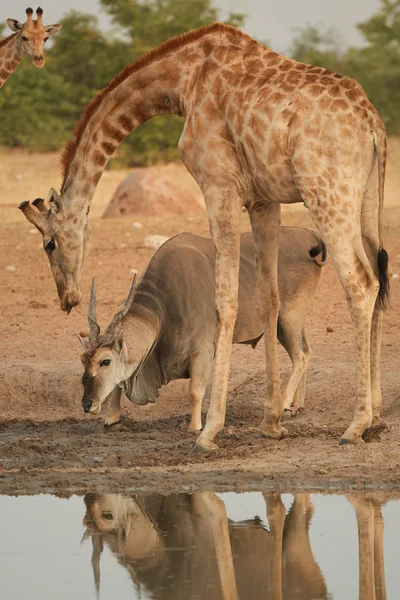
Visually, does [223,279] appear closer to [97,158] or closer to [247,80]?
[247,80]

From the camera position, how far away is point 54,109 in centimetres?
3247

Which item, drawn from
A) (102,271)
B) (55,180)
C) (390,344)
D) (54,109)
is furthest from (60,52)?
(390,344)

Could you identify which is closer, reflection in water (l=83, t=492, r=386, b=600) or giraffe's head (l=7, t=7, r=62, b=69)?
reflection in water (l=83, t=492, r=386, b=600)

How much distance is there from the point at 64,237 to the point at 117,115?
35.9 inches

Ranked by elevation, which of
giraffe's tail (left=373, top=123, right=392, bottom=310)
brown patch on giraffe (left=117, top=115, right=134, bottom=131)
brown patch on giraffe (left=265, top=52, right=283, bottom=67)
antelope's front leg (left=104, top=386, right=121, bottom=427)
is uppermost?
brown patch on giraffe (left=265, top=52, right=283, bottom=67)

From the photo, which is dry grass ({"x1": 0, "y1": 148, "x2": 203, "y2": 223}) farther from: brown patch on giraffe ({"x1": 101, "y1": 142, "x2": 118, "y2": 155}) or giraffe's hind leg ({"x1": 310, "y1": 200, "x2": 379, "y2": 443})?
giraffe's hind leg ({"x1": 310, "y1": 200, "x2": 379, "y2": 443})

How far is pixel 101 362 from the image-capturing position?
8320 mm

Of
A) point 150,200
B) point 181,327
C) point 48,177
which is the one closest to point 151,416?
point 181,327

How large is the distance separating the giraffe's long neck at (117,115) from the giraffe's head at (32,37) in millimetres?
7827

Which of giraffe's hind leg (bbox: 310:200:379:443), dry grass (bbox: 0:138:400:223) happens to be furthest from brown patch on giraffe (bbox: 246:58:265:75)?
dry grass (bbox: 0:138:400:223)

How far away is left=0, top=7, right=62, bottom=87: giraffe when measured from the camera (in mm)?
16266

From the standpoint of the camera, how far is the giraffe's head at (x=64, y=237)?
8703 millimetres

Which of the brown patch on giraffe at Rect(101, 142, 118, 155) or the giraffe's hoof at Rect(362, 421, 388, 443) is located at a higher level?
the brown patch on giraffe at Rect(101, 142, 118, 155)

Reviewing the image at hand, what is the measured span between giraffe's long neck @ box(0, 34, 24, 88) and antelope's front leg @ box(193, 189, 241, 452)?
893cm
